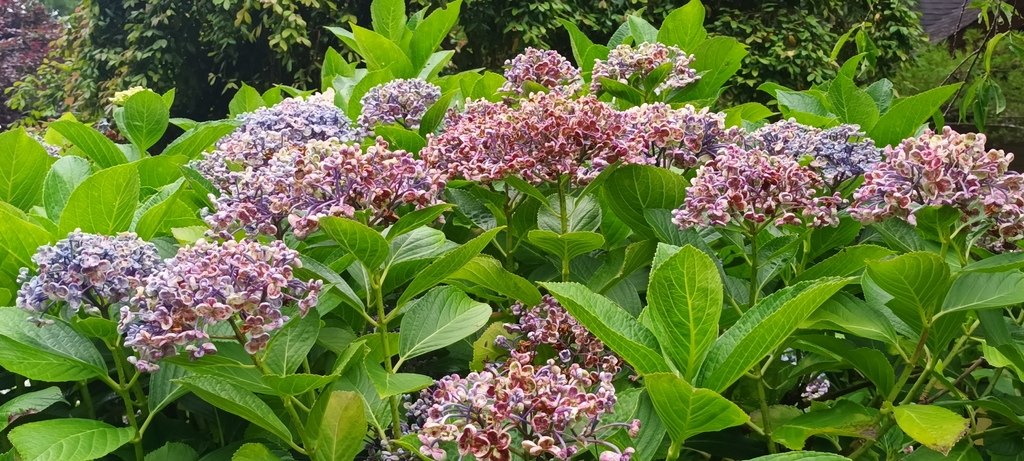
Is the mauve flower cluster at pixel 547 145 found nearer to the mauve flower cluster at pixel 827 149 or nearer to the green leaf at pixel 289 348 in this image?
the mauve flower cluster at pixel 827 149

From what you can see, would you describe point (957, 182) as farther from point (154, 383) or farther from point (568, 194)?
point (154, 383)

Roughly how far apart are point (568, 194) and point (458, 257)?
0.44 metres

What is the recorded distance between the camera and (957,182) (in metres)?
1.21

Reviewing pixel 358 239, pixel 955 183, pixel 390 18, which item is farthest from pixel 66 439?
pixel 390 18

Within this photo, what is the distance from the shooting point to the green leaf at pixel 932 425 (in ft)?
3.65

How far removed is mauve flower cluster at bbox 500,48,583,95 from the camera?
2127 millimetres

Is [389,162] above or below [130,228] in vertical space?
above

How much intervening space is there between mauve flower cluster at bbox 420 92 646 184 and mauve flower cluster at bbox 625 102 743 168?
0.04m

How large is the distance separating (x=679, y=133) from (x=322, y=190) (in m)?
0.61

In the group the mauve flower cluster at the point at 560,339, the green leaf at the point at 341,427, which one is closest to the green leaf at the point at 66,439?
the green leaf at the point at 341,427

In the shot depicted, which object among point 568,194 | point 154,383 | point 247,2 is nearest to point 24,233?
point 154,383

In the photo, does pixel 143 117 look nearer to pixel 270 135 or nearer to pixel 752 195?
pixel 270 135

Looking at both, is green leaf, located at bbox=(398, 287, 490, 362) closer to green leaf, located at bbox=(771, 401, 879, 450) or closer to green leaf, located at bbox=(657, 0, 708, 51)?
green leaf, located at bbox=(771, 401, 879, 450)

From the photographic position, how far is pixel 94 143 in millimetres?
1963
